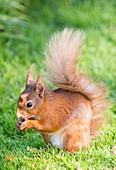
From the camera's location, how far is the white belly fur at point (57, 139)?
441cm

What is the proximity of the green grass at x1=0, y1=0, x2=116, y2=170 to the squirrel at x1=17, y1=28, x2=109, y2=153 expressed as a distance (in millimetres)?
149

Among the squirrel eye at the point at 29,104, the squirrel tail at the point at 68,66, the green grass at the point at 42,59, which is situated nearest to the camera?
the squirrel eye at the point at 29,104

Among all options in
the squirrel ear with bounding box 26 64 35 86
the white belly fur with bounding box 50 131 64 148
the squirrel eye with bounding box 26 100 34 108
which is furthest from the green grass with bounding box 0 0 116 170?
the squirrel ear with bounding box 26 64 35 86

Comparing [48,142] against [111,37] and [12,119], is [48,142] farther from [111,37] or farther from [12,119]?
[111,37]

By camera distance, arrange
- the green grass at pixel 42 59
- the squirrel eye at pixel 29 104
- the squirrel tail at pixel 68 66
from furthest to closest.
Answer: the squirrel tail at pixel 68 66 → the green grass at pixel 42 59 → the squirrel eye at pixel 29 104

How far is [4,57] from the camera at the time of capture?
7.18m

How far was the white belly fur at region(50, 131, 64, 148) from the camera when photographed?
4407mm

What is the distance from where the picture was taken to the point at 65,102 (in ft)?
14.6

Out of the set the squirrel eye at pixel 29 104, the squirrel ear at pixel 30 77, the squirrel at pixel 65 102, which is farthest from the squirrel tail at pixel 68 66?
the squirrel eye at pixel 29 104

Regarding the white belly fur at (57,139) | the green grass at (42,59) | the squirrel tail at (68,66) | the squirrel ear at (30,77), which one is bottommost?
the green grass at (42,59)

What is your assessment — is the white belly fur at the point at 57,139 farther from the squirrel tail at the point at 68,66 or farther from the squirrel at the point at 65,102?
the squirrel tail at the point at 68,66

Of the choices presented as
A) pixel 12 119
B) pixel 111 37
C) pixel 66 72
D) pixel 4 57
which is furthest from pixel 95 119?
pixel 111 37

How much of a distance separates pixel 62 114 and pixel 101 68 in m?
2.57

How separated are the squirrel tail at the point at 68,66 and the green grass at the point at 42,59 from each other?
0.47 metres
